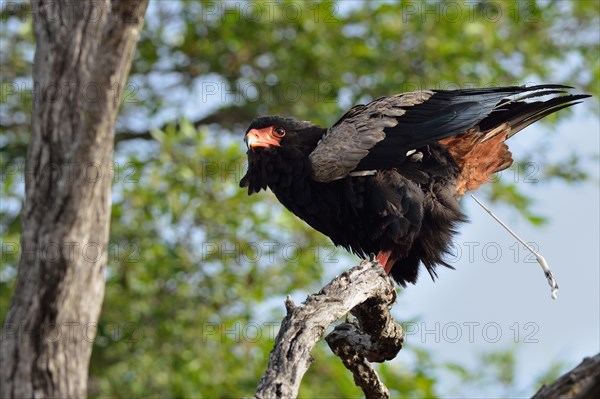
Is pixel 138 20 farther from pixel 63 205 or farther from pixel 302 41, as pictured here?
pixel 302 41

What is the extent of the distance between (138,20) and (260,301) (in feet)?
12.1

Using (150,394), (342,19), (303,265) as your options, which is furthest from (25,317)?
(342,19)

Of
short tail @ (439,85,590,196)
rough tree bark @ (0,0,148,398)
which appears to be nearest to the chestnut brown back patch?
short tail @ (439,85,590,196)

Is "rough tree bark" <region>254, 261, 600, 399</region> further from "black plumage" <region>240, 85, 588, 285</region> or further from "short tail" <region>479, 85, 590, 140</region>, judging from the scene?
"short tail" <region>479, 85, 590, 140</region>

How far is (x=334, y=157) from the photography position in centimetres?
519

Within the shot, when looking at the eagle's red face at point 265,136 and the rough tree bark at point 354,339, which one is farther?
the eagle's red face at point 265,136

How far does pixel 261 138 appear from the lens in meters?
5.41

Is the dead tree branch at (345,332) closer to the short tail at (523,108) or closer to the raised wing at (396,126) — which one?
the raised wing at (396,126)

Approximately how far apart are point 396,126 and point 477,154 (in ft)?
1.78

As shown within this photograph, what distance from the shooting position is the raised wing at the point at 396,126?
5.21 metres

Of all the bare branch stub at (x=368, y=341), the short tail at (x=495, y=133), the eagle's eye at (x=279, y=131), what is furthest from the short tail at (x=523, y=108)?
the bare branch stub at (x=368, y=341)

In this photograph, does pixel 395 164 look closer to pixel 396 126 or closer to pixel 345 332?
pixel 396 126

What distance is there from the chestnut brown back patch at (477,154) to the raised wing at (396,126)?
0.14 m

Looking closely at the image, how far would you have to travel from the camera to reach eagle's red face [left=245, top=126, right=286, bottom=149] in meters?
5.38
